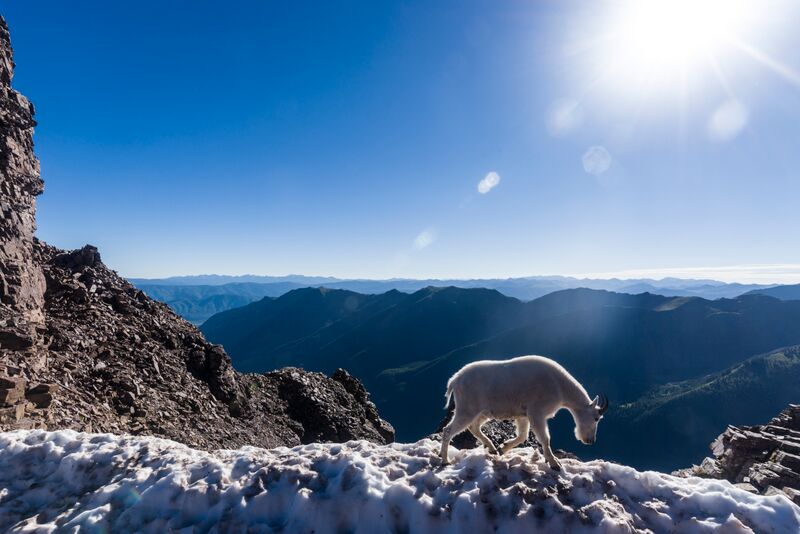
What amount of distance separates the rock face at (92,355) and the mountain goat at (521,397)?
465 inches

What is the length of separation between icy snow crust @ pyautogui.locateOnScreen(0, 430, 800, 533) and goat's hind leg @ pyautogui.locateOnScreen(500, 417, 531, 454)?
686 millimetres

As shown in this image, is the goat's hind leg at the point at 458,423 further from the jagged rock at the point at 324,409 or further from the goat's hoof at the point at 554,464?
the jagged rock at the point at 324,409

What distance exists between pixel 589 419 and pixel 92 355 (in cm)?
2057

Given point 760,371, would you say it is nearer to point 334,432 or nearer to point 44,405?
point 334,432

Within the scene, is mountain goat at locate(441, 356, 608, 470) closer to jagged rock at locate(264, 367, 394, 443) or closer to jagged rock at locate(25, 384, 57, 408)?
jagged rock at locate(25, 384, 57, 408)

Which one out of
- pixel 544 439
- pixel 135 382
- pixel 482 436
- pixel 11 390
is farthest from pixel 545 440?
pixel 135 382

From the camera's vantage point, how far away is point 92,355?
1792 cm

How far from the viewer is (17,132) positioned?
17094 mm

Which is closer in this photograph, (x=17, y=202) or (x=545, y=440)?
(x=545, y=440)

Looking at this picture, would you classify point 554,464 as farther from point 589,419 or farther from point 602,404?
point 602,404

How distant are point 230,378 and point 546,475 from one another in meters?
25.6

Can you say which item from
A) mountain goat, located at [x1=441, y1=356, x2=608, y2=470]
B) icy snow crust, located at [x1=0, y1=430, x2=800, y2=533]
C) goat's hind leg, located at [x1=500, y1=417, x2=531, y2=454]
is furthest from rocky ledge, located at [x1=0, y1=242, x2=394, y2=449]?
goat's hind leg, located at [x1=500, y1=417, x2=531, y2=454]

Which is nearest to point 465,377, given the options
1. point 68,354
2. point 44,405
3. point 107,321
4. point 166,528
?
point 166,528

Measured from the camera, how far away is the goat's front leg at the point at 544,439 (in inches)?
305
